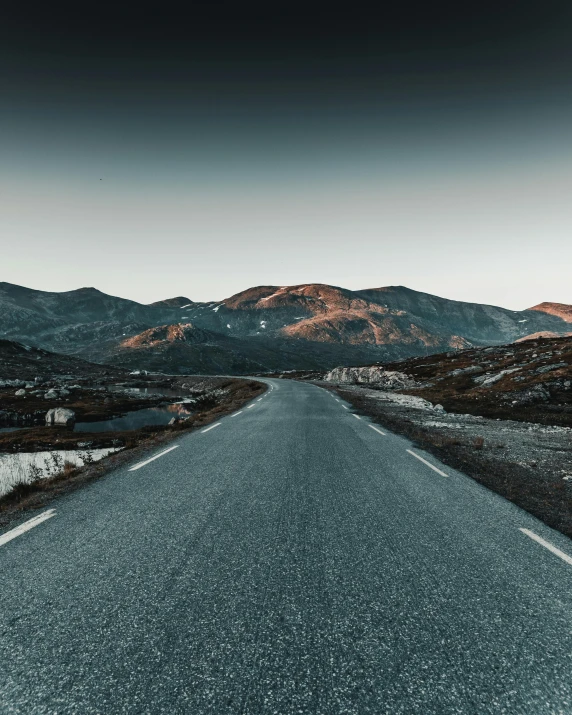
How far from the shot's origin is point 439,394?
36.3m

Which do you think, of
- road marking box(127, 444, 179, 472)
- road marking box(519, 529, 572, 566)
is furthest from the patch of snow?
road marking box(519, 529, 572, 566)

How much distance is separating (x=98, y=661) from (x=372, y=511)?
434cm

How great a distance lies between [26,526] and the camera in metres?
5.41

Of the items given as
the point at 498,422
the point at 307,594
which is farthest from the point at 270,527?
the point at 498,422

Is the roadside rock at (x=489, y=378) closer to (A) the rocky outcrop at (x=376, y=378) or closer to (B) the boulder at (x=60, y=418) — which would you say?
(A) the rocky outcrop at (x=376, y=378)

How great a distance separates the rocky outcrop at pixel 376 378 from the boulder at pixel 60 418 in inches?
1631

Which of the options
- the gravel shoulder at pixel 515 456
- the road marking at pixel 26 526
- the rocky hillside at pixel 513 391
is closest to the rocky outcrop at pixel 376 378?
the rocky hillside at pixel 513 391

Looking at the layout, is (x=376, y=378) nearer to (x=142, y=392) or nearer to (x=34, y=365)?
(x=142, y=392)

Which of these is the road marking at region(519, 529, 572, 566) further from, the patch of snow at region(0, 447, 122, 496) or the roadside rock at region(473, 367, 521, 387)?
the roadside rock at region(473, 367, 521, 387)

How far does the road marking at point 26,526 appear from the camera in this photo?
4.99 metres

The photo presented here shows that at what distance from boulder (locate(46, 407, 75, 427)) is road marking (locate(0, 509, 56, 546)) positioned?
38779 millimetres

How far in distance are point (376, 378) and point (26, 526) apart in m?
61.3

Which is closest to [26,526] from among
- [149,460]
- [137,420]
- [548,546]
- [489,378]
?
[149,460]

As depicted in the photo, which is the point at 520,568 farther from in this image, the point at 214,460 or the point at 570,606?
the point at 214,460
